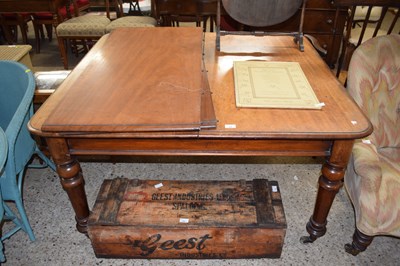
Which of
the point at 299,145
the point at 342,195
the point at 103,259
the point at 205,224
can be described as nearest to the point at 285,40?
the point at 299,145

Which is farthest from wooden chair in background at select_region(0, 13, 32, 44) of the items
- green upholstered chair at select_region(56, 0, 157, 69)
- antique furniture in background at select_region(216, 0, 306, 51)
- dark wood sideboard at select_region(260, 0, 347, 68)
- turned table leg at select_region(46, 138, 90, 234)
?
turned table leg at select_region(46, 138, 90, 234)

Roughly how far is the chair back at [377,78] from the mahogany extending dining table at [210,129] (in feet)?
0.57

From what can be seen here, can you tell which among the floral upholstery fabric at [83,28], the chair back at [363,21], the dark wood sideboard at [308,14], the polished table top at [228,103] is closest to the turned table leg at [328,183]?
the polished table top at [228,103]

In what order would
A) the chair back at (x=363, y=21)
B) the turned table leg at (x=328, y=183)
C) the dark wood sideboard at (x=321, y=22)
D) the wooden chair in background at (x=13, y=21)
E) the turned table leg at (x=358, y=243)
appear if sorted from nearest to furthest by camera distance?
the turned table leg at (x=328, y=183), the turned table leg at (x=358, y=243), the chair back at (x=363, y=21), the dark wood sideboard at (x=321, y=22), the wooden chair in background at (x=13, y=21)

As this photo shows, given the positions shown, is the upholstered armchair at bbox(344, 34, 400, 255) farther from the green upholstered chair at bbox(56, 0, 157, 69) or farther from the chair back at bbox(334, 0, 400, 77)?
the green upholstered chair at bbox(56, 0, 157, 69)

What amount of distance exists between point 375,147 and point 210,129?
894 mm

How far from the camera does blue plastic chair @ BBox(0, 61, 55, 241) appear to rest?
52.9 inches

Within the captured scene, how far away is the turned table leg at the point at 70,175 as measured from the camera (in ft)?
3.90

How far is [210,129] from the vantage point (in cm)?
109

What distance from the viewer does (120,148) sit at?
47.6 inches

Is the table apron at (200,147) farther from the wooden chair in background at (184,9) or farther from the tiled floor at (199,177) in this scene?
the wooden chair in background at (184,9)

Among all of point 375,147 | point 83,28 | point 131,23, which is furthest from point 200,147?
point 83,28

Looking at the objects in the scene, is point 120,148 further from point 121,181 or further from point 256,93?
point 256,93

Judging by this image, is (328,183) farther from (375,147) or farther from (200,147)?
(200,147)
